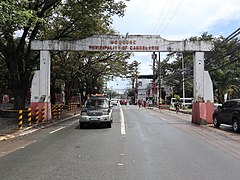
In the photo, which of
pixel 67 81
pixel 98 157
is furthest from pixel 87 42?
pixel 67 81

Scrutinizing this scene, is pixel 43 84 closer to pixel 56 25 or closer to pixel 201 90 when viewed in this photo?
pixel 56 25

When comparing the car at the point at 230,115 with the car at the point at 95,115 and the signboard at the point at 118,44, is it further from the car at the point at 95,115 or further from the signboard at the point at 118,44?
the car at the point at 95,115

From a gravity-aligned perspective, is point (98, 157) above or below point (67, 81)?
below

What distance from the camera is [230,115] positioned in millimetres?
18500

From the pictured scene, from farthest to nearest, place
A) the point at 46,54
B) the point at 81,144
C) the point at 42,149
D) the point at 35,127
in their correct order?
the point at 46,54
the point at 35,127
the point at 81,144
the point at 42,149

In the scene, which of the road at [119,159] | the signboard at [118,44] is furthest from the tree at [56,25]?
the road at [119,159]

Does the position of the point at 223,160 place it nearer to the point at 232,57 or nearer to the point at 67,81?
the point at 67,81

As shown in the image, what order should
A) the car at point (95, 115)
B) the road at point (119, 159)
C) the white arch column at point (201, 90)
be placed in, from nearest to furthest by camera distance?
the road at point (119, 159)
the car at point (95, 115)
the white arch column at point (201, 90)

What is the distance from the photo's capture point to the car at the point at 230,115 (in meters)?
17.6

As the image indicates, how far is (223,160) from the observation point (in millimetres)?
9180

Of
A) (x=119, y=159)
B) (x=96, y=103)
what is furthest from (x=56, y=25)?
(x=119, y=159)

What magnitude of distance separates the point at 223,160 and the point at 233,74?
141 feet

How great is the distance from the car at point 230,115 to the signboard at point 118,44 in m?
5.52

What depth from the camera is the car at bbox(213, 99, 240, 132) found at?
17641mm
